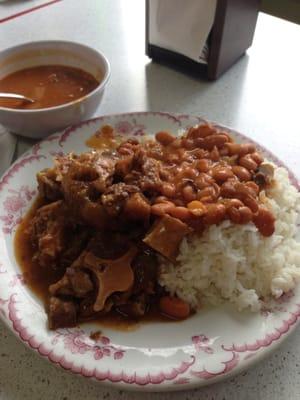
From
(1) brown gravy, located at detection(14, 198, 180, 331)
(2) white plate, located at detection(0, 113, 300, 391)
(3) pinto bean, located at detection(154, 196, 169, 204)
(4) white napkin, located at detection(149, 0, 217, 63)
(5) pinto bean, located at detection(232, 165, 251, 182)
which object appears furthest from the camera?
(4) white napkin, located at detection(149, 0, 217, 63)

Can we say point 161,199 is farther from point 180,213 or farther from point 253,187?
point 253,187

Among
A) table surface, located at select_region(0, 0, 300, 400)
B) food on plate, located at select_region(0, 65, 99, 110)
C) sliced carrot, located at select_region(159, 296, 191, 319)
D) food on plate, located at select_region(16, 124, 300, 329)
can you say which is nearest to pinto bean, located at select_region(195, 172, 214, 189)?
food on plate, located at select_region(16, 124, 300, 329)

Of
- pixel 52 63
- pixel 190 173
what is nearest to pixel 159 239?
pixel 190 173

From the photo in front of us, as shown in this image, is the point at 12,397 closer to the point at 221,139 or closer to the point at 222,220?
the point at 222,220

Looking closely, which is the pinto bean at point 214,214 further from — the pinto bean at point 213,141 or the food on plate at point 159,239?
the pinto bean at point 213,141

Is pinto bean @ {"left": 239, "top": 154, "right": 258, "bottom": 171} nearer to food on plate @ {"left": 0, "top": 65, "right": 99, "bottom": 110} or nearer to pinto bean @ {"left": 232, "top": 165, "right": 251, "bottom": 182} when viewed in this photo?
pinto bean @ {"left": 232, "top": 165, "right": 251, "bottom": 182}

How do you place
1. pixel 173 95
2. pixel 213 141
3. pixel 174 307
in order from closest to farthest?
pixel 174 307
pixel 213 141
pixel 173 95
